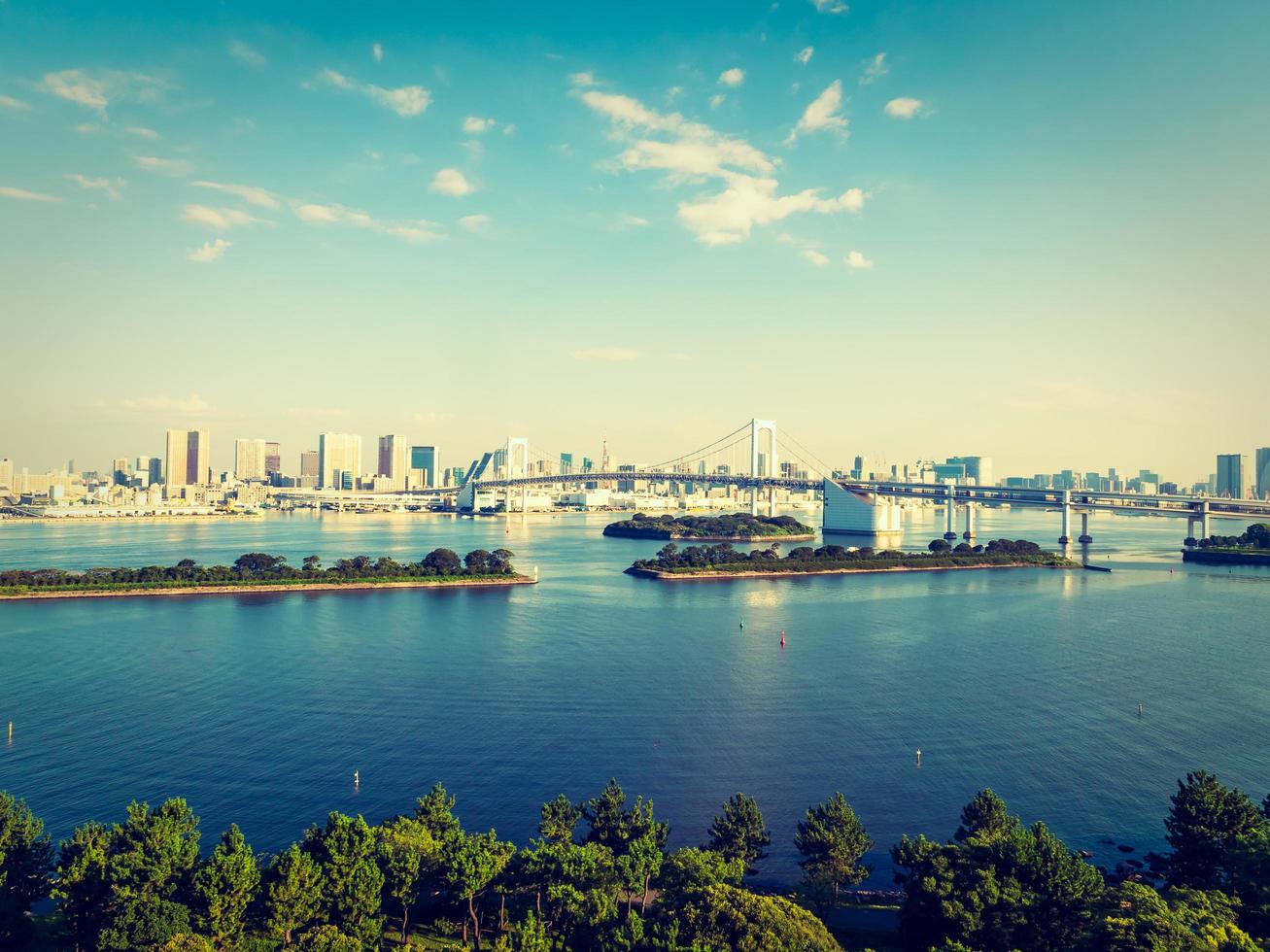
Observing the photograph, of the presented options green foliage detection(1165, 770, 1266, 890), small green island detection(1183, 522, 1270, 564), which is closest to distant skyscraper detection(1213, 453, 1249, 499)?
small green island detection(1183, 522, 1270, 564)

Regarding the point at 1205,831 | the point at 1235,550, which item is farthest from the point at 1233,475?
the point at 1205,831

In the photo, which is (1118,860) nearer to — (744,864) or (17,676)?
(744,864)

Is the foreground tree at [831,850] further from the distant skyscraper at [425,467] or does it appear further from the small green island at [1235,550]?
the distant skyscraper at [425,467]

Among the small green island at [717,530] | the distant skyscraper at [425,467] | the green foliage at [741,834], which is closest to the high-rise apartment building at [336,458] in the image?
the distant skyscraper at [425,467]

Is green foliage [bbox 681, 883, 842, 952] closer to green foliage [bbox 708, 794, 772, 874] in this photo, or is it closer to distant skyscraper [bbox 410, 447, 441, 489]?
green foliage [bbox 708, 794, 772, 874]

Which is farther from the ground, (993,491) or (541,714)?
(993,491)

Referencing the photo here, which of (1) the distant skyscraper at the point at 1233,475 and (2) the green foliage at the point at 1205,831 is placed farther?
(1) the distant skyscraper at the point at 1233,475

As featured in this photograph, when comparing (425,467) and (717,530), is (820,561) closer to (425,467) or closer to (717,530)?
(717,530)

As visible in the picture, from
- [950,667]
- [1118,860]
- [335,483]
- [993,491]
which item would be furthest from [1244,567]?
[335,483]
